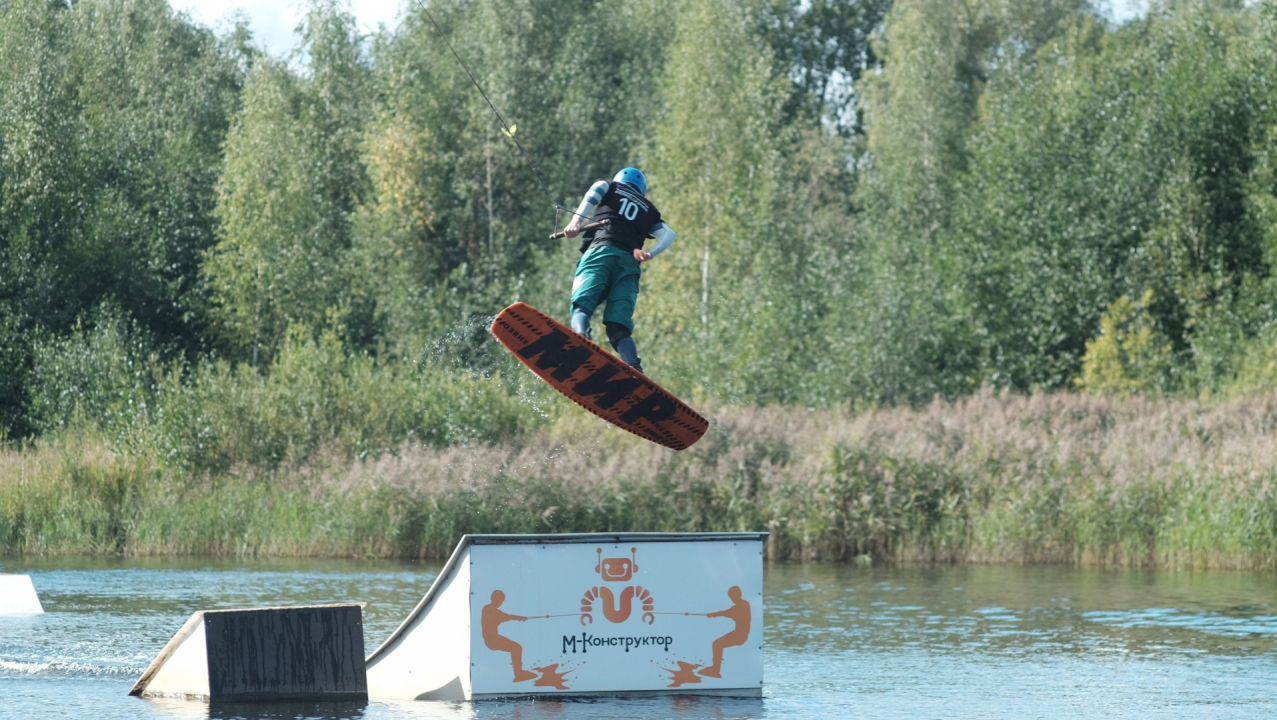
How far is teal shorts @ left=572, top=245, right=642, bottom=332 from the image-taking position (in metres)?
12.1

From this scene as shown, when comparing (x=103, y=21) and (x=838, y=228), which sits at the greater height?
(x=103, y=21)

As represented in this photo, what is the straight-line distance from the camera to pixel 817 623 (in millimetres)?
15914

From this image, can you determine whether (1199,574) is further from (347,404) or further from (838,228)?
(838,228)

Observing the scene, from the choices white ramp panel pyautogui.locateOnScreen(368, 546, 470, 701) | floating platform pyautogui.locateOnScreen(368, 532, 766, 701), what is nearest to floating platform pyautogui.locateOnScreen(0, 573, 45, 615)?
white ramp panel pyautogui.locateOnScreen(368, 546, 470, 701)

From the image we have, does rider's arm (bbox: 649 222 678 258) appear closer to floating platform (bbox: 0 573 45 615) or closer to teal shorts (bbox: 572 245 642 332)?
teal shorts (bbox: 572 245 642 332)

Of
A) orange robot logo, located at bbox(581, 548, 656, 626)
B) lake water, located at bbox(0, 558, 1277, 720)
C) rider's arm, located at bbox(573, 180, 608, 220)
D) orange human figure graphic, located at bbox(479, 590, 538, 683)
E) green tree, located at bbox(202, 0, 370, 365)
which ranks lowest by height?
lake water, located at bbox(0, 558, 1277, 720)

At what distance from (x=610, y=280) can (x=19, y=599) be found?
25.7 feet

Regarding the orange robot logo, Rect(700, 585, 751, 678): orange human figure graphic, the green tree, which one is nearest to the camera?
the orange robot logo

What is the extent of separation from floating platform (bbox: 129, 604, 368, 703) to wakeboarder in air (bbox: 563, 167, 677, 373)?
3098 mm

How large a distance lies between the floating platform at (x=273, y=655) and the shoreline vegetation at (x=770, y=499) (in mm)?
10463

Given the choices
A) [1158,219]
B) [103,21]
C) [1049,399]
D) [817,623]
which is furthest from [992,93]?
[817,623]

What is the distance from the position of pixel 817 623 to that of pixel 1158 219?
75.9ft

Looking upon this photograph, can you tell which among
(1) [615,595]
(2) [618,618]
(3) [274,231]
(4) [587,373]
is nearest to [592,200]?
(4) [587,373]

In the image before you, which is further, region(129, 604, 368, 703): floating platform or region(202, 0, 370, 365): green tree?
region(202, 0, 370, 365): green tree
